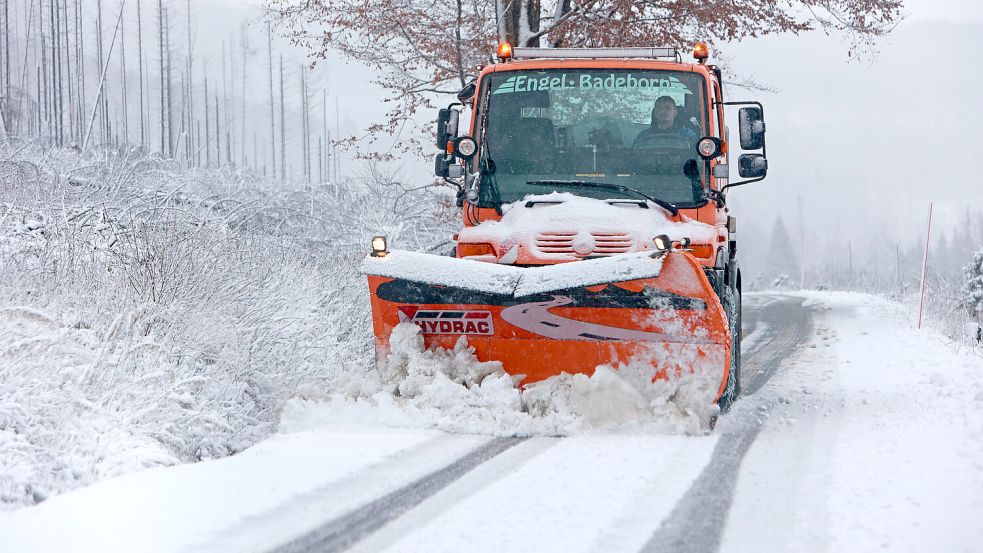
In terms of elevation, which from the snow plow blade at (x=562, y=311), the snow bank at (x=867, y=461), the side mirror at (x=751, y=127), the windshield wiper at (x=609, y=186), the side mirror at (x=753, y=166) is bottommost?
the snow bank at (x=867, y=461)

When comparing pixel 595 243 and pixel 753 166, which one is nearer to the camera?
pixel 595 243

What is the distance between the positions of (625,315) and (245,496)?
105 inches

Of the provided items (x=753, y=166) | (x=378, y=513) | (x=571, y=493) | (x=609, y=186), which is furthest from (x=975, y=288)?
(x=378, y=513)

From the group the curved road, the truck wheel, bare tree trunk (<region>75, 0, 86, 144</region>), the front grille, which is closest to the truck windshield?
A: the front grille

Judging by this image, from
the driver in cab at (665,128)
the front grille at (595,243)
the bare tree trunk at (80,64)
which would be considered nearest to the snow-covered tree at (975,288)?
the driver in cab at (665,128)

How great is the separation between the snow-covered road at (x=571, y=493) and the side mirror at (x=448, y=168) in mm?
2660

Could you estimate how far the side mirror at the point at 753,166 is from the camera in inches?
276

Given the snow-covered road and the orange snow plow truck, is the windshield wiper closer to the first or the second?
the orange snow plow truck

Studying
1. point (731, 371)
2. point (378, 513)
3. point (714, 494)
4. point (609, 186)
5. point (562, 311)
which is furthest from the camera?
point (609, 186)

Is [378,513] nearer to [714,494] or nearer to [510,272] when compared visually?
[714,494]

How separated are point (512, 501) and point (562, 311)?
206 centimetres

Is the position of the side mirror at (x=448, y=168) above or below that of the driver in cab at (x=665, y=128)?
below

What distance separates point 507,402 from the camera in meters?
5.55

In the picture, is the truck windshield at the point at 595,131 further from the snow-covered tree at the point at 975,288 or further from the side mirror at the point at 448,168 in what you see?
the snow-covered tree at the point at 975,288
